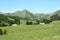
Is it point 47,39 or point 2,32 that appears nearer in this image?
point 47,39

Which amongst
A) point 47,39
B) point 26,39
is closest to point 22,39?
point 26,39

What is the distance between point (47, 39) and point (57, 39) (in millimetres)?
1748

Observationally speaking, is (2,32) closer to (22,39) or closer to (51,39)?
(22,39)

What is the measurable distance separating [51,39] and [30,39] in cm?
390

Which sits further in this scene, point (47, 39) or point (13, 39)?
point (13, 39)

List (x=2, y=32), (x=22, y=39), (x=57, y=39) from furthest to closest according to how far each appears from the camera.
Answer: (x=2, y=32), (x=22, y=39), (x=57, y=39)

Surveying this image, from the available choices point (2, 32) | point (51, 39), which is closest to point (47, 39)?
point (51, 39)

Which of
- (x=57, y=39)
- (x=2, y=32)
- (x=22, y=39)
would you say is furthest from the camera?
(x=2, y=32)

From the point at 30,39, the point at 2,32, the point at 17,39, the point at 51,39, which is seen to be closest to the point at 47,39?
the point at 51,39

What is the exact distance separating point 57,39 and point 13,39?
27.5ft

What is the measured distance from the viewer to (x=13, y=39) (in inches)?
1270

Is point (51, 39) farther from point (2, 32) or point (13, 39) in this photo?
point (2, 32)

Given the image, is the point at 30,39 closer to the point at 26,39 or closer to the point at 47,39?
the point at 26,39

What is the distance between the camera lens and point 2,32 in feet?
177
